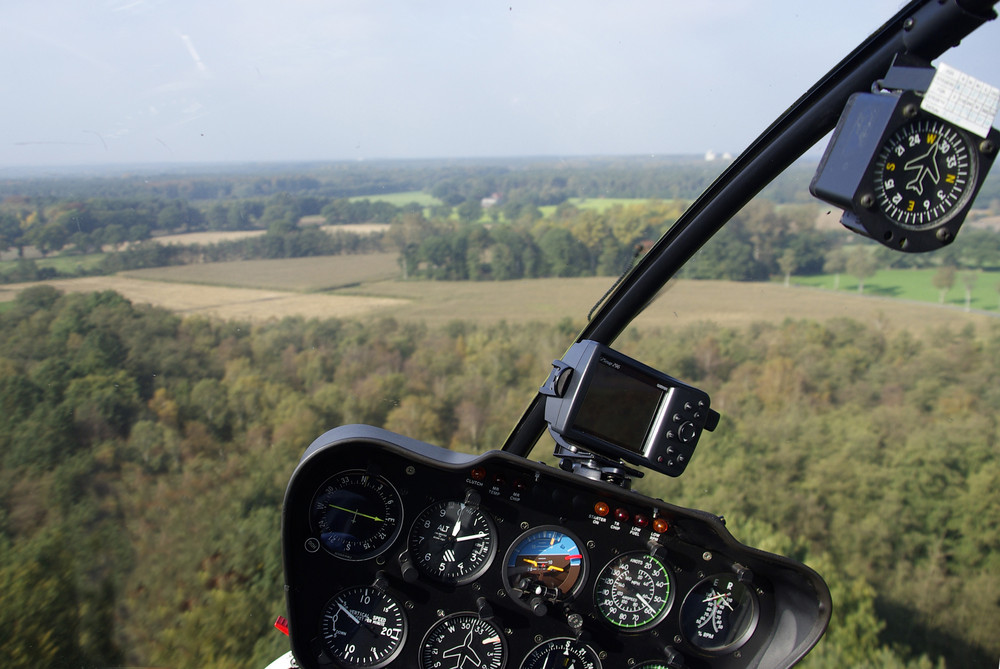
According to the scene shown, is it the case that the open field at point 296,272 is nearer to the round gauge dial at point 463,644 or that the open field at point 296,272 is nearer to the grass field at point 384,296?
the grass field at point 384,296

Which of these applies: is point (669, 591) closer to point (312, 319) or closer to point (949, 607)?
point (312, 319)

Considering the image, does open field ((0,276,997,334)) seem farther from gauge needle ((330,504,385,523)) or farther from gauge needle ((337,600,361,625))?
gauge needle ((337,600,361,625))

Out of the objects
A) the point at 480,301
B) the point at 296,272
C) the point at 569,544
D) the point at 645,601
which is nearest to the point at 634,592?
the point at 645,601

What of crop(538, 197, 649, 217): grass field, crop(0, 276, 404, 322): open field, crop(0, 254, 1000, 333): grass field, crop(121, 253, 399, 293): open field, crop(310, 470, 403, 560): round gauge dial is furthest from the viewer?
crop(121, 253, 399, 293): open field

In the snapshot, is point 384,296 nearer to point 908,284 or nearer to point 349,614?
point 349,614

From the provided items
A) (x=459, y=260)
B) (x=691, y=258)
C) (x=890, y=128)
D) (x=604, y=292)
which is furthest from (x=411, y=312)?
(x=890, y=128)

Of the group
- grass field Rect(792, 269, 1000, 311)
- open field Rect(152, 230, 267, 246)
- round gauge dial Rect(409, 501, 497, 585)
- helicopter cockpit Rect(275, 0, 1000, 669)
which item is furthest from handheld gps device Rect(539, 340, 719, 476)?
open field Rect(152, 230, 267, 246)
